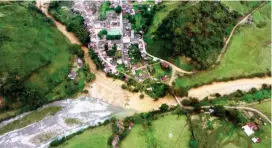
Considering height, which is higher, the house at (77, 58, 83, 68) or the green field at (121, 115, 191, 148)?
the house at (77, 58, 83, 68)

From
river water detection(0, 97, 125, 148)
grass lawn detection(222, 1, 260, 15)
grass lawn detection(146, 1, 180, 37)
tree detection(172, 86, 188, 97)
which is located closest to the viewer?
river water detection(0, 97, 125, 148)

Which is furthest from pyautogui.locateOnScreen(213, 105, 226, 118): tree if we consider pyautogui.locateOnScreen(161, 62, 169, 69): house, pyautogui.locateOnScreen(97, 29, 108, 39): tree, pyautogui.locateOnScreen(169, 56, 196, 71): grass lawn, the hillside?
pyautogui.locateOnScreen(97, 29, 108, 39): tree

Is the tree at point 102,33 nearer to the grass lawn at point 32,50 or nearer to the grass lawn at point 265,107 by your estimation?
the grass lawn at point 32,50

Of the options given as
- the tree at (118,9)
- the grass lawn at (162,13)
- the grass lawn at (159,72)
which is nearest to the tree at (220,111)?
the grass lawn at (159,72)

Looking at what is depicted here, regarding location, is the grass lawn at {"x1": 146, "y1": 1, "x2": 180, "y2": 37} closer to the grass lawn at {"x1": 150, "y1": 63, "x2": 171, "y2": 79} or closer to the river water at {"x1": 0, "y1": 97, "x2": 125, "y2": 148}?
the grass lawn at {"x1": 150, "y1": 63, "x2": 171, "y2": 79}

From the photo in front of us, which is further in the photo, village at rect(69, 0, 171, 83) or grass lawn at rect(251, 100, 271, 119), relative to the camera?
village at rect(69, 0, 171, 83)

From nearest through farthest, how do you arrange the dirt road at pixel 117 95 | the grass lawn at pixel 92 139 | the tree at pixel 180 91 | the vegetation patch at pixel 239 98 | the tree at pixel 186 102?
1. the grass lawn at pixel 92 139
2. the tree at pixel 186 102
3. the vegetation patch at pixel 239 98
4. the tree at pixel 180 91
5. the dirt road at pixel 117 95

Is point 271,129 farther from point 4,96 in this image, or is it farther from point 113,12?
point 4,96
